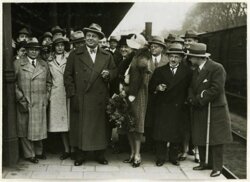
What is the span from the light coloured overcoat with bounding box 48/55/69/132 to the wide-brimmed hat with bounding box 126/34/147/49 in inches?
35.6

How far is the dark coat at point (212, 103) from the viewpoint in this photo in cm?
425

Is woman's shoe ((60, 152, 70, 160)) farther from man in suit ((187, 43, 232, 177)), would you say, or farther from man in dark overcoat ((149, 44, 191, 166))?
man in suit ((187, 43, 232, 177))

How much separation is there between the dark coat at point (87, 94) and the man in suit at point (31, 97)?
33 centimetres

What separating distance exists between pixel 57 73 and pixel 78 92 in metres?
0.43

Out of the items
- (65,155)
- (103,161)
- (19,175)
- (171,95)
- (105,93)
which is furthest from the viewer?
(65,155)

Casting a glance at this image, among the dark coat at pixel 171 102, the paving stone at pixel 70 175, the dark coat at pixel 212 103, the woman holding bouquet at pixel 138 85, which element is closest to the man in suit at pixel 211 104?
the dark coat at pixel 212 103

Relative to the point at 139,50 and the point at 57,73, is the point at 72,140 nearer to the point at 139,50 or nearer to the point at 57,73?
the point at 57,73

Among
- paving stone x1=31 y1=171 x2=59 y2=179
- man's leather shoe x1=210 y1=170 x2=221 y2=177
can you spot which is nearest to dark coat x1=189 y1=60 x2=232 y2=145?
man's leather shoe x1=210 y1=170 x2=221 y2=177

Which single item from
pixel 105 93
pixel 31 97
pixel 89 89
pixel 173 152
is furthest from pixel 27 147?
pixel 173 152

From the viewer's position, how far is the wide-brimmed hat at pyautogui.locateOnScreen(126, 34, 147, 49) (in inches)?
180

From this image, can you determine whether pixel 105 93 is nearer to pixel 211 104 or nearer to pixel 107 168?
pixel 107 168

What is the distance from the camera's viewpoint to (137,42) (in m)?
4.58

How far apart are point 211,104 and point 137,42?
1130 millimetres

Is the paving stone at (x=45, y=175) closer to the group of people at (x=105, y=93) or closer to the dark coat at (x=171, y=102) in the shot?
the group of people at (x=105, y=93)
